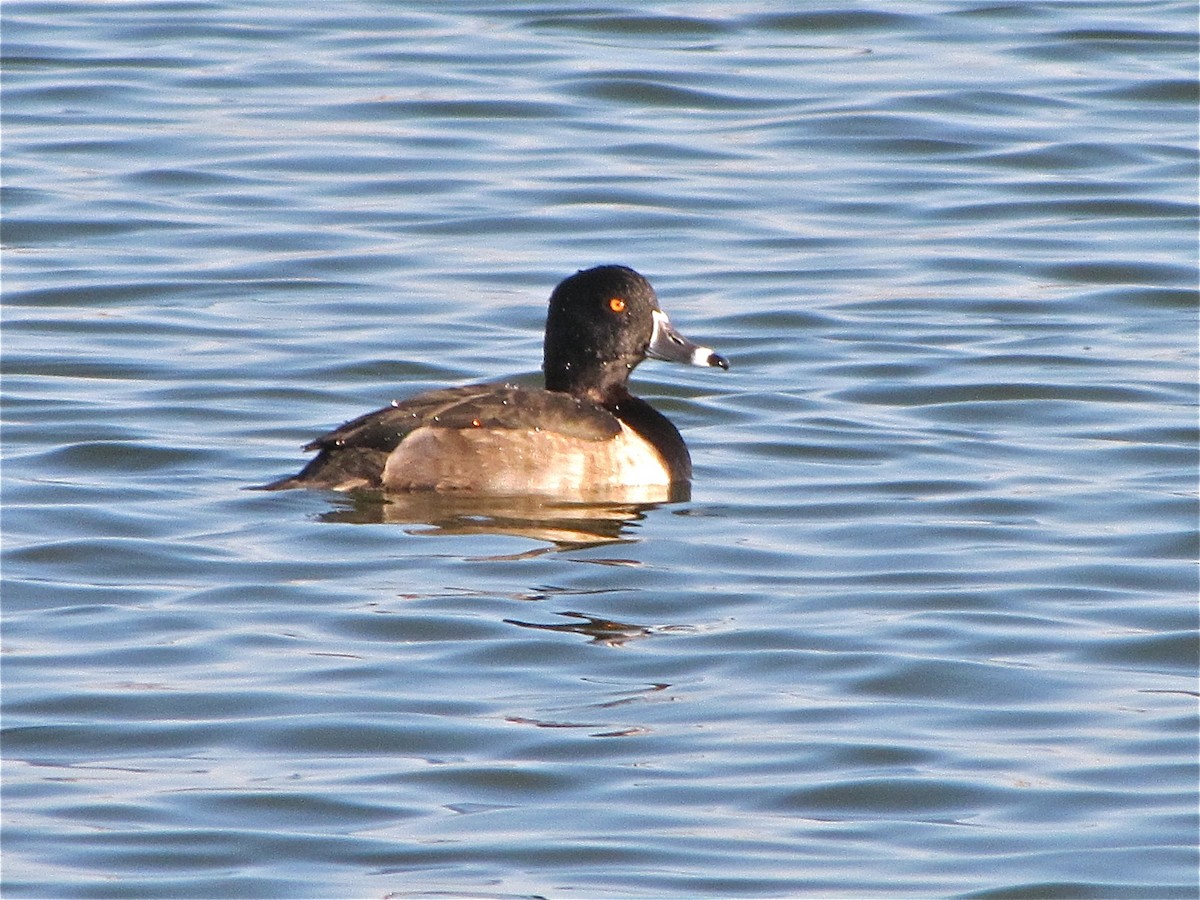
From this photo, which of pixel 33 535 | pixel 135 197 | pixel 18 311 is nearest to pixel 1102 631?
pixel 33 535

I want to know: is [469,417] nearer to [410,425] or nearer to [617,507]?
[410,425]

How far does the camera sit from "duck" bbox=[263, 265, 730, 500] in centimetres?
995

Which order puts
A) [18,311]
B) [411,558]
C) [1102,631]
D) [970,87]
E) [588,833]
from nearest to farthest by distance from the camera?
[588,833]
[1102,631]
[411,558]
[18,311]
[970,87]

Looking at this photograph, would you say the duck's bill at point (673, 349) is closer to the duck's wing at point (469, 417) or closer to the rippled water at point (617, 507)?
the rippled water at point (617, 507)

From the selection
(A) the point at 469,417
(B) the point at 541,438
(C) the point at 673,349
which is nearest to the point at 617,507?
(B) the point at 541,438

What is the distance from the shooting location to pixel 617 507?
33.3 ft

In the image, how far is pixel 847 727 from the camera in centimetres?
725

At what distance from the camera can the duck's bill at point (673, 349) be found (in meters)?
10.9

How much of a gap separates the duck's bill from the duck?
10 centimetres

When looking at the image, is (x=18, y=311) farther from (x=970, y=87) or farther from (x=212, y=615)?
(x=970, y=87)

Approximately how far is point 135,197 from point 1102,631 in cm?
875

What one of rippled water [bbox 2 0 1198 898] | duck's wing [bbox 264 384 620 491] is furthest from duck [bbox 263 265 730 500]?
rippled water [bbox 2 0 1198 898]

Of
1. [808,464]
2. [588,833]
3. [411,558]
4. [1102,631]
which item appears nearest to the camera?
[588,833]

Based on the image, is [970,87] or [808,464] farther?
[970,87]
